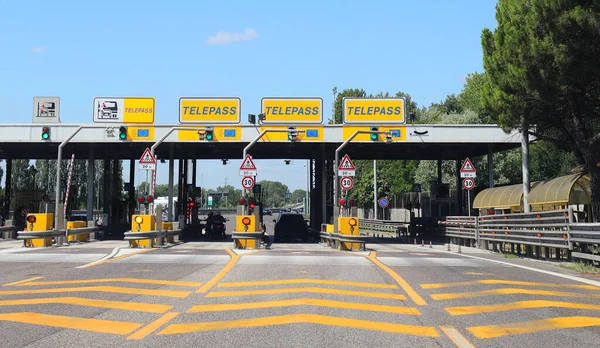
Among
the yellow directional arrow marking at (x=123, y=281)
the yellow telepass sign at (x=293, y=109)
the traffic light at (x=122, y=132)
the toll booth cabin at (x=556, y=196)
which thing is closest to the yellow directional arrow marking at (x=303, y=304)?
the yellow directional arrow marking at (x=123, y=281)

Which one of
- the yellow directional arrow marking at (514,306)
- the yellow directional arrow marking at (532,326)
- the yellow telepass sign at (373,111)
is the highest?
the yellow telepass sign at (373,111)

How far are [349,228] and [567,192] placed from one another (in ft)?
25.8

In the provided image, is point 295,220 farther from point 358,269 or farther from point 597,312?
point 597,312

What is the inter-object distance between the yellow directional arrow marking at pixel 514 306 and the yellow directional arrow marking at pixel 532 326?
858 mm

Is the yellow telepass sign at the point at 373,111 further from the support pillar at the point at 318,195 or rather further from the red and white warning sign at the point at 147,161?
the red and white warning sign at the point at 147,161

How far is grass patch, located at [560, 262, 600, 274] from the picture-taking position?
545 inches

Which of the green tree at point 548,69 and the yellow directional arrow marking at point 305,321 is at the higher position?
the green tree at point 548,69

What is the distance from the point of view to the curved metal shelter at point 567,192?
20453 mm

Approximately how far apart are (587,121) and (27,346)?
22.4m

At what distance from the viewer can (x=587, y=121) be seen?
22750 mm

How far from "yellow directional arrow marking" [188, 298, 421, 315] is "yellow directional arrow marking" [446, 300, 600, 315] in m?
0.66

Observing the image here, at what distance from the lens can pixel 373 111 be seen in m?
28.9

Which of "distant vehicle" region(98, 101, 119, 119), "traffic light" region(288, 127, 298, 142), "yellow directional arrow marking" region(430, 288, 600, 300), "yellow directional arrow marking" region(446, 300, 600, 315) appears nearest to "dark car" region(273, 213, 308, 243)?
"traffic light" region(288, 127, 298, 142)

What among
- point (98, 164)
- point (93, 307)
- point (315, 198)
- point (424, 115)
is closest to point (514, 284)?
point (93, 307)
